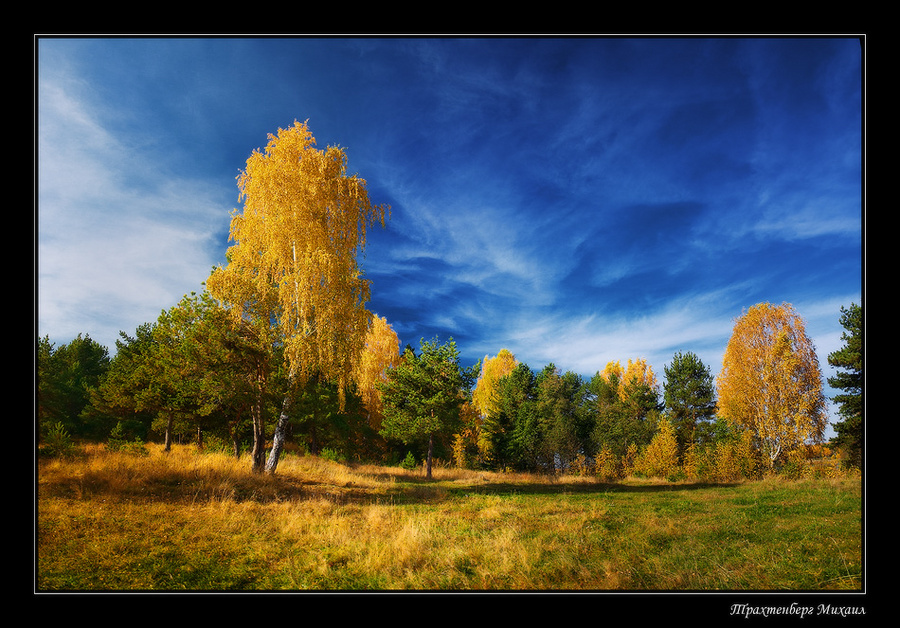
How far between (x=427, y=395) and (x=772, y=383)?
72.4ft

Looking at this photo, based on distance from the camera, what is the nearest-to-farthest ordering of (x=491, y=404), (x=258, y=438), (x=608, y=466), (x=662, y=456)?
(x=258, y=438)
(x=662, y=456)
(x=608, y=466)
(x=491, y=404)

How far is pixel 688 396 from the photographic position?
32938 mm

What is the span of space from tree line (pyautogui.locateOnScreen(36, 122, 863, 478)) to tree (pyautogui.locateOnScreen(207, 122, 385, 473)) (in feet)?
0.17

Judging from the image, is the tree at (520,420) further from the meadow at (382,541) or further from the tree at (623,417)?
the meadow at (382,541)

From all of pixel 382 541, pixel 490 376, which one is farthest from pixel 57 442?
pixel 490 376

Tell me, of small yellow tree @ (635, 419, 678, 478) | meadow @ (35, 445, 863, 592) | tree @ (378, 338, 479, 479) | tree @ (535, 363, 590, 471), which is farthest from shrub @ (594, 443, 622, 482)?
meadow @ (35, 445, 863, 592)

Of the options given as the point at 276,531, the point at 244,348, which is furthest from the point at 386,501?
the point at 244,348

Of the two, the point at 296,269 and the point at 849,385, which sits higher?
the point at 296,269

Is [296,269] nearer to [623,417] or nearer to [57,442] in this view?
[57,442]

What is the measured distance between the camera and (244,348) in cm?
1227

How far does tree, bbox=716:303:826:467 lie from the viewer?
20312mm

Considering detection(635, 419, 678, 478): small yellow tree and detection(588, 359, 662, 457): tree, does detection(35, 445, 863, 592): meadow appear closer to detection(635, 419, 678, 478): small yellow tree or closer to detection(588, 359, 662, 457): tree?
detection(635, 419, 678, 478): small yellow tree
